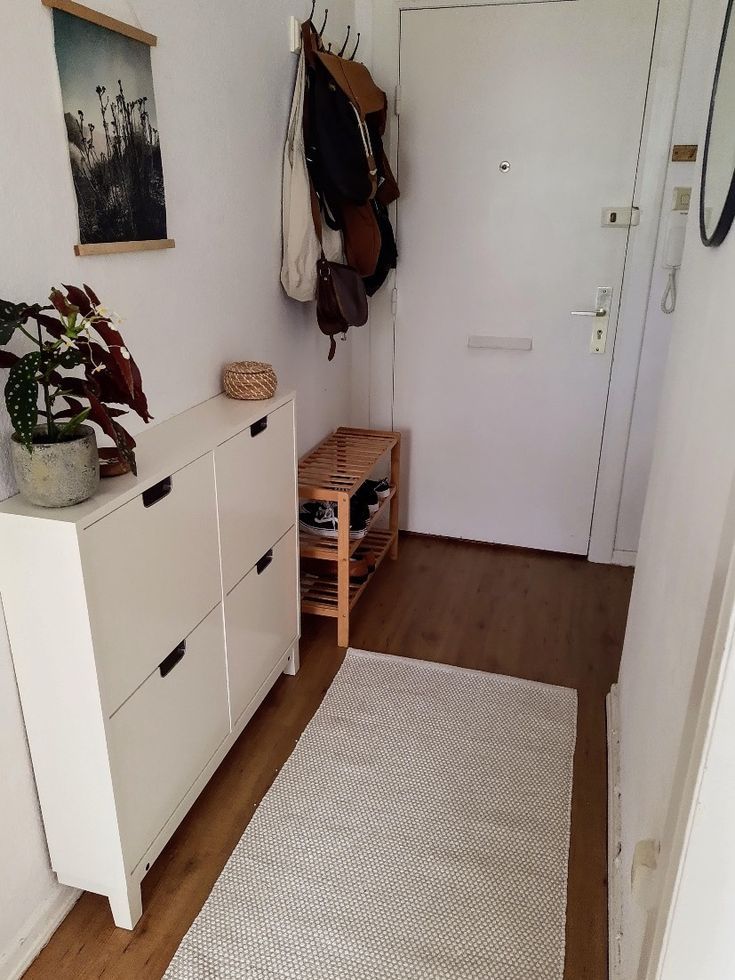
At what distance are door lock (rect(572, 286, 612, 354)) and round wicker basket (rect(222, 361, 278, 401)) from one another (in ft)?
4.84

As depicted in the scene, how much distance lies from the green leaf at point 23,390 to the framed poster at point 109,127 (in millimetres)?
408

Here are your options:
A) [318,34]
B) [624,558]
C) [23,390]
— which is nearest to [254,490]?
[23,390]

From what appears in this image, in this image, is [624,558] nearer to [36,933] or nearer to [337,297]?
[337,297]

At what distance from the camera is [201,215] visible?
6.24 feet

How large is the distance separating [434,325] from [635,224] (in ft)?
2.86

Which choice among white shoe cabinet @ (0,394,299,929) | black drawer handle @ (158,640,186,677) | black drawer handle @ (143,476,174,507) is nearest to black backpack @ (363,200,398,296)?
white shoe cabinet @ (0,394,299,929)

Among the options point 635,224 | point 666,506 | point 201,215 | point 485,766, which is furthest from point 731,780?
point 635,224

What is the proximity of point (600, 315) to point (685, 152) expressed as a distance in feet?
2.06

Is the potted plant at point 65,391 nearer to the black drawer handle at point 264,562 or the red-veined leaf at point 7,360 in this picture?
the red-veined leaf at point 7,360

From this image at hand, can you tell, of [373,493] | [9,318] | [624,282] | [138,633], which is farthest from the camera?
[373,493]

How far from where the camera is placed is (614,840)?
1701 millimetres

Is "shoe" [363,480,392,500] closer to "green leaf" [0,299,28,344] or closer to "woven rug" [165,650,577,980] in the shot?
"woven rug" [165,650,577,980]

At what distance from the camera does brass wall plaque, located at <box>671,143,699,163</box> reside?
2.56m

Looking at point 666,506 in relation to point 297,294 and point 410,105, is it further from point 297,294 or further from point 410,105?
point 410,105
